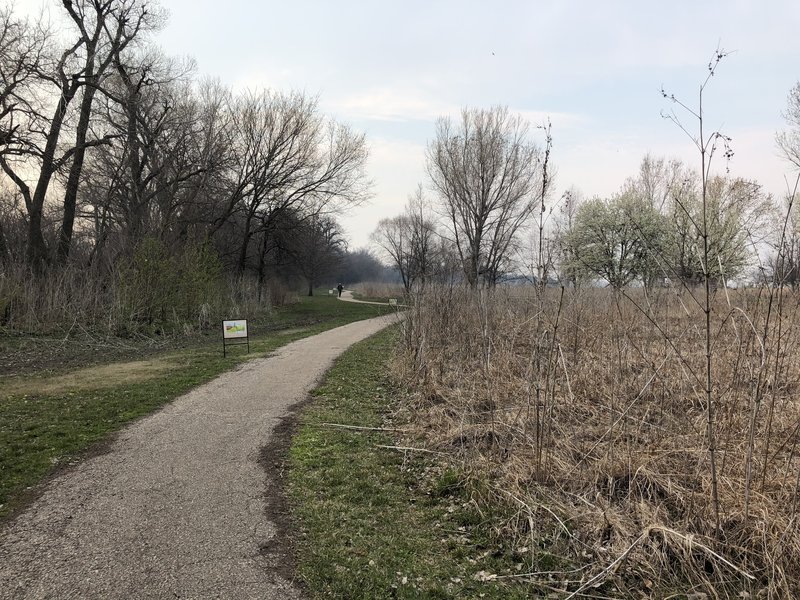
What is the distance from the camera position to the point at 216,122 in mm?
27906

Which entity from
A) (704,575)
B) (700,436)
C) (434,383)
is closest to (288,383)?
(434,383)

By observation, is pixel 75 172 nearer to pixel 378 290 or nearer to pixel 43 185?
pixel 43 185

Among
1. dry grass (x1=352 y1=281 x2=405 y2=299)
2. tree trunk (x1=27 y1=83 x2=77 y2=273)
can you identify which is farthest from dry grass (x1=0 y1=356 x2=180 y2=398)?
dry grass (x1=352 y1=281 x2=405 y2=299)

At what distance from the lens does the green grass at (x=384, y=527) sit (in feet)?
10.5

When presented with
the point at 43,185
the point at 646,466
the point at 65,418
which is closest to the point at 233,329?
the point at 65,418

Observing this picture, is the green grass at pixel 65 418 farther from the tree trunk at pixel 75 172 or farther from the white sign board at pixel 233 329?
the tree trunk at pixel 75 172

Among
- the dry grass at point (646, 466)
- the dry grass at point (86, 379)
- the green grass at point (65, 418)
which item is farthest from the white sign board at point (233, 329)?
the dry grass at point (646, 466)

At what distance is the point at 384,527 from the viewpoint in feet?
13.1

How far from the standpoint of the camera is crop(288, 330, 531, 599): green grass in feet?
10.5

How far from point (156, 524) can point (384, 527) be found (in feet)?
5.76

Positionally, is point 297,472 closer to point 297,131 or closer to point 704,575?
point 704,575

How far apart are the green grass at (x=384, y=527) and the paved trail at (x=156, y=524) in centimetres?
32

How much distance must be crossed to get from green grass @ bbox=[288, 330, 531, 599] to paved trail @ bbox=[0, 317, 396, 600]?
32cm

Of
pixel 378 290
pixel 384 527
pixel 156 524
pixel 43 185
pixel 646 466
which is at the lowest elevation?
pixel 384 527
